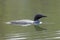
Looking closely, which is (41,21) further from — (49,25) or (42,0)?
(42,0)

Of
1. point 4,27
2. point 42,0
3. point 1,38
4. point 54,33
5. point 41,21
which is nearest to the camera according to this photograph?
point 1,38

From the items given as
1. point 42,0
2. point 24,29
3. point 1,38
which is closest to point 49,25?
point 24,29

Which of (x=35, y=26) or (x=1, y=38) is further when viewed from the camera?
(x=35, y=26)

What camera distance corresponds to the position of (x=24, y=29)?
450cm

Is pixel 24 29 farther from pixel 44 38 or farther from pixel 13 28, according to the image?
pixel 44 38

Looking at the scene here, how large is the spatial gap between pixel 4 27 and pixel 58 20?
1.13 metres

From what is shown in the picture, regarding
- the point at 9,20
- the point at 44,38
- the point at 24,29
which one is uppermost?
the point at 9,20

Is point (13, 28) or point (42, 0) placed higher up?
point (42, 0)

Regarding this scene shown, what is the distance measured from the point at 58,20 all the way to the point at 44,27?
27.0 inches

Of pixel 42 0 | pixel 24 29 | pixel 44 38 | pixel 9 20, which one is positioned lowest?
pixel 44 38

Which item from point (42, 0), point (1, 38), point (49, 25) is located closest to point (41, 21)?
point (49, 25)

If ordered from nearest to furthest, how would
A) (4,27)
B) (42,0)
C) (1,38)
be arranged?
(1,38) < (4,27) < (42,0)

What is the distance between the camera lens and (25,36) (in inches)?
162

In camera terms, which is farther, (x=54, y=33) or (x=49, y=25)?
(x=49, y=25)
